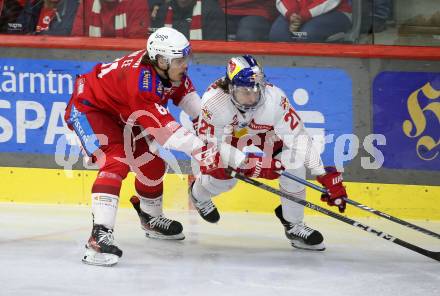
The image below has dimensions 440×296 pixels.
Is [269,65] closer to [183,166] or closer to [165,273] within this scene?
[183,166]

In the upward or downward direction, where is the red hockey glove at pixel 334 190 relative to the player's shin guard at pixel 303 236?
upward

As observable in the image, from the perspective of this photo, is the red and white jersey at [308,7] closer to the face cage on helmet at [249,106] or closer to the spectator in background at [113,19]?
the spectator in background at [113,19]

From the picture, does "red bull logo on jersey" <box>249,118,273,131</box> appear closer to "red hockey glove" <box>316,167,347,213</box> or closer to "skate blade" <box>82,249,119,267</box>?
"red hockey glove" <box>316,167,347,213</box>

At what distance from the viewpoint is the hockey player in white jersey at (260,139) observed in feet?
17.6

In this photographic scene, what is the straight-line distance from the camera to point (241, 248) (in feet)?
19.2

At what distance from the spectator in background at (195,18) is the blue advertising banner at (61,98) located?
0.24m

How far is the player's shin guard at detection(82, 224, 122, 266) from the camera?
17.2ft

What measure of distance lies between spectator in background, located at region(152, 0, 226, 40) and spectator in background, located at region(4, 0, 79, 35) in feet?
2.14

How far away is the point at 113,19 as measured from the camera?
23.5 feet

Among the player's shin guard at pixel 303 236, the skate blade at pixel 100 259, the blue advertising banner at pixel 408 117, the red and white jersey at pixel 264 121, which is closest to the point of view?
the skate blade at pixel 100 259

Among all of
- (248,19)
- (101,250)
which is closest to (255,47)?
(248,19)

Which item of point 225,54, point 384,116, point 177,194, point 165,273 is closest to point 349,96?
point 384,116

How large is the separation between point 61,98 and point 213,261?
7.14 ft

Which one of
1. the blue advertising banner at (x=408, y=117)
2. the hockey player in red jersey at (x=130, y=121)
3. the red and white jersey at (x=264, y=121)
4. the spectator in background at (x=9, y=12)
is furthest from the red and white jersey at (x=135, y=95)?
the spectator in background at (x=9, y=12)
